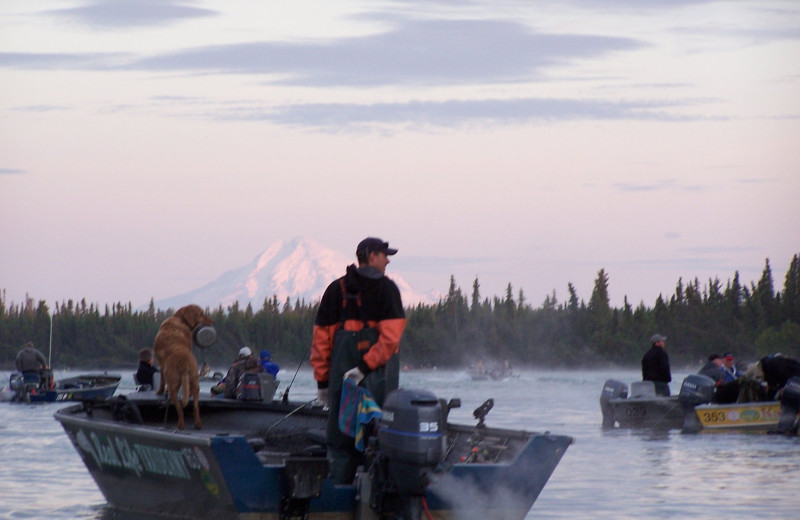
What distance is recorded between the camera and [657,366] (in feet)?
64.2

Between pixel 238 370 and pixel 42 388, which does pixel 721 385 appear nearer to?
pixel 238 370

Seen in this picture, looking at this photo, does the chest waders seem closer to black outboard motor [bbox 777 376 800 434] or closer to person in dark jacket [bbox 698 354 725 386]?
black outboard motor [bbox 777 376 800 434]

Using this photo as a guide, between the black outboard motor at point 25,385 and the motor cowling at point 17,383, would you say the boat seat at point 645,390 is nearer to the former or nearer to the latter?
the black outboard motor at point 25,385

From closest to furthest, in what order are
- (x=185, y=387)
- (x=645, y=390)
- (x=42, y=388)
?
(x=185, y=387) < (x=645, y=390) < (x=42, y=388)

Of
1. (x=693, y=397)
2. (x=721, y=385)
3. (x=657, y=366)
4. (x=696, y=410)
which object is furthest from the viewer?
(x=657, y=366)

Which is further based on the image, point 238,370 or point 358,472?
point 238,370

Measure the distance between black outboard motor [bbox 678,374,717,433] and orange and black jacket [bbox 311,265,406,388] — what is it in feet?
36.2

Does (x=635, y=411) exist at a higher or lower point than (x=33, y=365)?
higher

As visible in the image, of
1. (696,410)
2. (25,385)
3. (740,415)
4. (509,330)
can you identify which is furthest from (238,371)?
(509,330)

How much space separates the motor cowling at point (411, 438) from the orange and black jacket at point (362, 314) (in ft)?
1.61

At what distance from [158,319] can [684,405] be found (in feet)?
469

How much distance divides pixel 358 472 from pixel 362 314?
103 cm

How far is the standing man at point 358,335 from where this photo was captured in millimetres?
8383

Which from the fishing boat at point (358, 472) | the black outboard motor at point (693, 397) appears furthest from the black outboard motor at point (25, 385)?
the fishing boat at point (358, 472)
